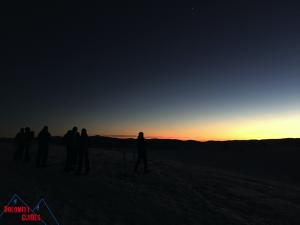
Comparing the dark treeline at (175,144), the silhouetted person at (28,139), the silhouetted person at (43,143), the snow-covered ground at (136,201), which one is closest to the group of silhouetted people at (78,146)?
the snow-covered ground at (136,201)

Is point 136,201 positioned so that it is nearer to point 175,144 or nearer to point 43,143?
point 43,143

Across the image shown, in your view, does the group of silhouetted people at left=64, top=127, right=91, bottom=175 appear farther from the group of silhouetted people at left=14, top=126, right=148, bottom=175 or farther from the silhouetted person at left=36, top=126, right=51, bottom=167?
the silhouetted person at left=36, top=126, right=51, bottom=167

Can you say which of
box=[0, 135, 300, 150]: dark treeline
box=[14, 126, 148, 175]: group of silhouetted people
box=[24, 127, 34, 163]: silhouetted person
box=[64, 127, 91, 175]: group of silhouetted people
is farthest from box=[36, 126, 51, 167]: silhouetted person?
box=[0, 135, 300, 150]: dark treeline

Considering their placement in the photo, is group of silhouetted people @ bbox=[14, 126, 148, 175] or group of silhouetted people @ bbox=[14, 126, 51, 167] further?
group of silhouetted people @ bbox=[14, 126, 51, 167]

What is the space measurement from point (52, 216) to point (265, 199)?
7851 mm

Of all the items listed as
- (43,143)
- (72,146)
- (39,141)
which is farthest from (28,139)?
(72,146)

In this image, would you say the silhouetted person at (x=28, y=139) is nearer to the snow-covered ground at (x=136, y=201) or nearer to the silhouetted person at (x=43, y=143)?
the silhouetted person at (x=43, y=143)

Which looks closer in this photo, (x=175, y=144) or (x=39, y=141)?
(x=39, y=141)

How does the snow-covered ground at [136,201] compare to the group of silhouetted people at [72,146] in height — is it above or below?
below

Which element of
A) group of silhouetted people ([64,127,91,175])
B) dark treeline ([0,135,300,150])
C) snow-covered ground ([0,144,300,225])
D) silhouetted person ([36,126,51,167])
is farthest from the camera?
dark treeline ([0,135,300,150])

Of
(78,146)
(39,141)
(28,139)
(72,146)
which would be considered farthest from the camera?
(28,139)

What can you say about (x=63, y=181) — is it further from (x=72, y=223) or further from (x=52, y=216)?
(x=72, y=223)

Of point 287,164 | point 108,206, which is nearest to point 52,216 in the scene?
point 108,206

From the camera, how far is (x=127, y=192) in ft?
24.0
